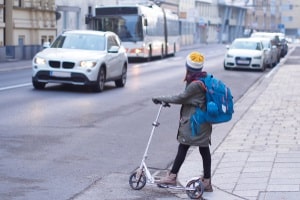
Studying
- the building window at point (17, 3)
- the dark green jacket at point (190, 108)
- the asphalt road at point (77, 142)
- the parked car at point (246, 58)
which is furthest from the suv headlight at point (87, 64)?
the building window at point (17, 3)

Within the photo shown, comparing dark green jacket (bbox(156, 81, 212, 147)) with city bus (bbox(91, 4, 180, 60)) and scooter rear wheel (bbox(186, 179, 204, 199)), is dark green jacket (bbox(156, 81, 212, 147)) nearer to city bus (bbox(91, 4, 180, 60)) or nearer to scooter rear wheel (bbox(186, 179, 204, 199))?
scooter rear wheel (bbox(186, 179, 204, 199))

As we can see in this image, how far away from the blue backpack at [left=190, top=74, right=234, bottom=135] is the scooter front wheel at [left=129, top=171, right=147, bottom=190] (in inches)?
32.9

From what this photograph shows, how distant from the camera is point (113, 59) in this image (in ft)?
67.7

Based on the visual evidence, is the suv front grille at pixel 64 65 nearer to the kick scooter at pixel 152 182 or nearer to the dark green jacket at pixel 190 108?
the kick scooter at pixel 152 182

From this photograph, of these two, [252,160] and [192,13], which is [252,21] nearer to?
[192,13]

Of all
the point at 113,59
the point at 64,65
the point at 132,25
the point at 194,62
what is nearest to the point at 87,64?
the point at 64,65

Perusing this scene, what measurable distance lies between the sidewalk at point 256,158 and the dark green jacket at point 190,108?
611 mm

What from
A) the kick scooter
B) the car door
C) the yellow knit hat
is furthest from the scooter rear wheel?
the car door

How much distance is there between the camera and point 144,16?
38.6m

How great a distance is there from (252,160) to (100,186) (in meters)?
2.39

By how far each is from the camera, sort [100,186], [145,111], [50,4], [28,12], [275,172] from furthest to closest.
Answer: [50,4]
[28,12]
[145,111]
[275,172]
[100,186]

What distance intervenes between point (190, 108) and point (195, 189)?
849 mm

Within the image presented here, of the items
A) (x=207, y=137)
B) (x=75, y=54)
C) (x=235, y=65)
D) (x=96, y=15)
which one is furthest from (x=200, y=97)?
(x=96, y=15)

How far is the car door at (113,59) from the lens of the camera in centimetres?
2014
